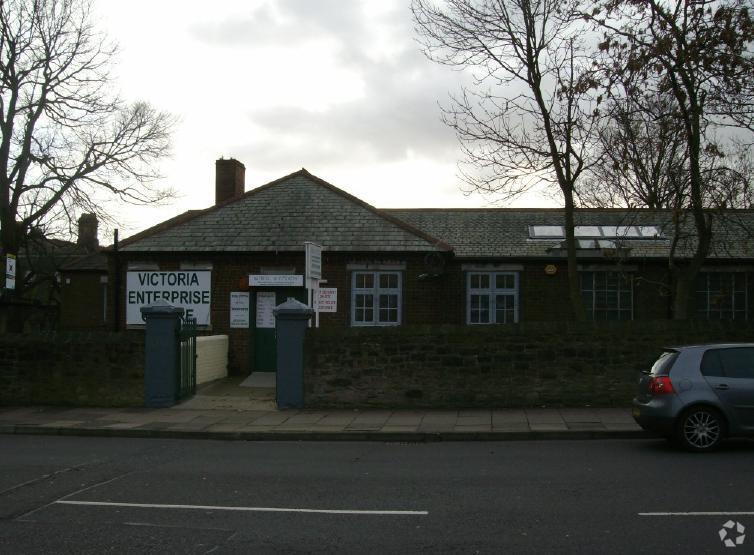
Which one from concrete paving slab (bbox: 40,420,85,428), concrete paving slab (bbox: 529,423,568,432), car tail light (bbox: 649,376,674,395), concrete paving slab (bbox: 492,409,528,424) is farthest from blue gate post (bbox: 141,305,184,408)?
car tail light (bbox: 649,376,674,395)

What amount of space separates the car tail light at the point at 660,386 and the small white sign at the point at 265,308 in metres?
12.4

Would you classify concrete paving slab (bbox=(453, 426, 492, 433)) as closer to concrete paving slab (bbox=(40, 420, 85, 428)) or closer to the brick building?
concrete paving slab (bbox=(40, 420, 85, 428))

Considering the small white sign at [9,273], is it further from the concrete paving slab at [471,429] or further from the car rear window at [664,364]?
the car rear window at [664,364]

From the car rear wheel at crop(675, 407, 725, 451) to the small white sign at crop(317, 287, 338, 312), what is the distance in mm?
11437

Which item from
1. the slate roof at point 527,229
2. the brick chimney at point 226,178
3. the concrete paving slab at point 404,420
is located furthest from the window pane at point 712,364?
the brick chimney at point 226,178

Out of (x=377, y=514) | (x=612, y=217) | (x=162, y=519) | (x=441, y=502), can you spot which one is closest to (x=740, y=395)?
(x=441, y=502)

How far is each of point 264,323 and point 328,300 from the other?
2.08m

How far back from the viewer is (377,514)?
22.9 feet

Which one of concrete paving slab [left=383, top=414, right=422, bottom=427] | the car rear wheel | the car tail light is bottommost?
concrete paving slab [left=383, top=414, right=422, bottom=427]

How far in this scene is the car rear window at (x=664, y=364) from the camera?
10.5 metres

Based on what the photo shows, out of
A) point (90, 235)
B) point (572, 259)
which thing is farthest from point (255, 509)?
point (90, 235)

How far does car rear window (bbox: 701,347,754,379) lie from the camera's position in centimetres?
1034

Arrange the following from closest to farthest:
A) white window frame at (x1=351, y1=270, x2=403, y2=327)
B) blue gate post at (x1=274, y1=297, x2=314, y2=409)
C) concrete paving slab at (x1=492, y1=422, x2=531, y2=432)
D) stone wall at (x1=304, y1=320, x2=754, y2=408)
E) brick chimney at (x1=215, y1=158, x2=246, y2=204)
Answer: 1. concrete paving slab at (x1=492, y1=422, x2=531, y2=432)
2. stone wall at (x1=304, y1=320, x2=754, y2=408)
3. blue gate post at (x1=274, y1=297, x2=314, y2=409)
4. white window frame at (x1=351, y1=270, x2=403, y2=327)
5. brick chimney at (x1=215, y1=158, x2=246, y2=204)

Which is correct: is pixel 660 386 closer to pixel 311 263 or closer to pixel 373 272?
pixel 311 263
